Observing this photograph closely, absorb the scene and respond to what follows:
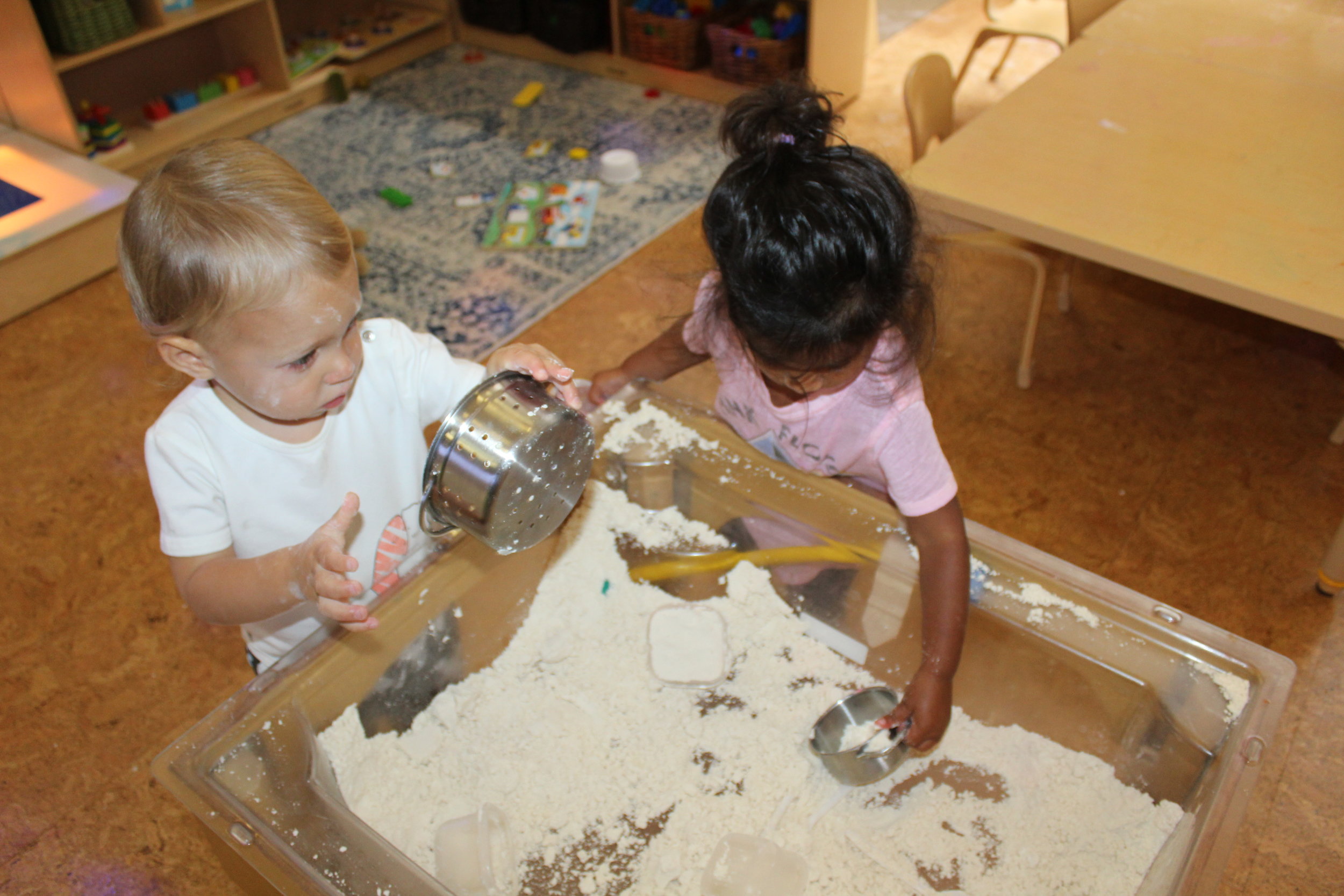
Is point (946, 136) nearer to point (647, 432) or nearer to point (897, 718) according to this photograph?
point (647, 432)

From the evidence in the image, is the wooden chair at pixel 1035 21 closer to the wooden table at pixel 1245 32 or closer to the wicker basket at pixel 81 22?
the wooden table at pixel 1245 32

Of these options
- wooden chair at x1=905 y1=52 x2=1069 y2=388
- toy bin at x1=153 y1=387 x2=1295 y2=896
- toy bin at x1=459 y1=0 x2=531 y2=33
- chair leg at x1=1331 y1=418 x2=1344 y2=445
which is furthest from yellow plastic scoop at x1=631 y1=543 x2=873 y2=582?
toy bin at x1=459 y1=0 x2=531 y2=33

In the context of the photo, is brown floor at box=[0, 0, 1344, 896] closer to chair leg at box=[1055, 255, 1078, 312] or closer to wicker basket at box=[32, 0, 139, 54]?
chair leg at box=[1055, 255, 1078, 312]

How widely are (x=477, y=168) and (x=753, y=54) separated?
0.81m

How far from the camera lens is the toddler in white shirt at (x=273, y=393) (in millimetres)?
697

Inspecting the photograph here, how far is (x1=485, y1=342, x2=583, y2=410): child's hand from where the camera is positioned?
840mm

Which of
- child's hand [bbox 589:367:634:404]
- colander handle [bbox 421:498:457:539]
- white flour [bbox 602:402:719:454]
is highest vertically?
colander handle [bbox 421:498:457:539]

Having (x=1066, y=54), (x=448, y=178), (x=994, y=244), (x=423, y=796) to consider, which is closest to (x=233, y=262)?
(x=423, y=796)

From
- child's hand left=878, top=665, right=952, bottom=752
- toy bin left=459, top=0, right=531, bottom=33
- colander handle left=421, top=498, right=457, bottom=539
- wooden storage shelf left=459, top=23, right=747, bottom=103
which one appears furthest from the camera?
toy bin left=459, top=0, right=531, bottom=33

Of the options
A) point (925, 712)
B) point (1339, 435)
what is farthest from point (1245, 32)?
point (925, 712)

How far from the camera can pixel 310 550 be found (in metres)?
0.71

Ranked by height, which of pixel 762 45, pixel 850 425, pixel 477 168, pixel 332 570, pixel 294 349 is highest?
pixel 294 349

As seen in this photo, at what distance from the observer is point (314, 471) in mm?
897

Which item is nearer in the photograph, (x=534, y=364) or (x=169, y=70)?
(x=534, y=364)
